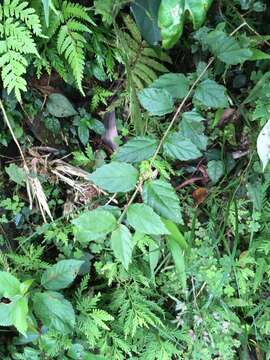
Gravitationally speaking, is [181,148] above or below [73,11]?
below

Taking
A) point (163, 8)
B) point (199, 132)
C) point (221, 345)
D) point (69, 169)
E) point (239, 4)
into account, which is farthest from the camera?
point (221, 345)

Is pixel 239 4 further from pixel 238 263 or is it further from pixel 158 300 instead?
pixel 158 300

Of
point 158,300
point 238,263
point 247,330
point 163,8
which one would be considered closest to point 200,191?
point 238,263

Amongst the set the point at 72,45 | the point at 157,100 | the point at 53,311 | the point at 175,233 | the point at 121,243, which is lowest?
the point at 53,311

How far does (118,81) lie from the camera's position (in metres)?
1.42

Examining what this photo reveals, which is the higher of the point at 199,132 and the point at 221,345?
the point at 199,132

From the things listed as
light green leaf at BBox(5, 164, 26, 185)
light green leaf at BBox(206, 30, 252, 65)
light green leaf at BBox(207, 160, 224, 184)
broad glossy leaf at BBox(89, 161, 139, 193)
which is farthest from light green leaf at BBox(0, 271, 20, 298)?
light green leaf at BBox(206, 30, 252, 65)

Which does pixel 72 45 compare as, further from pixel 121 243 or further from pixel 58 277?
pixel 58 277

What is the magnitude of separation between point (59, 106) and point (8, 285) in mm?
506

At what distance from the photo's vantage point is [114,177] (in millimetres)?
1077

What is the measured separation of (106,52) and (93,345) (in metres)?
0.84

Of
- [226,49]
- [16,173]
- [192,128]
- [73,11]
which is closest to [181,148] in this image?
[192,128]

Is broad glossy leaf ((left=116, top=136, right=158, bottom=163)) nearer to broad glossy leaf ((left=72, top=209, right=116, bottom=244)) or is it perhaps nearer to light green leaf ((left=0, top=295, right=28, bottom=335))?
broad glossy leaf ((left=72, top=209, right=116, bottom=244))

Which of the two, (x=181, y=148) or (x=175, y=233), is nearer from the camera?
(x=181, y=148)
